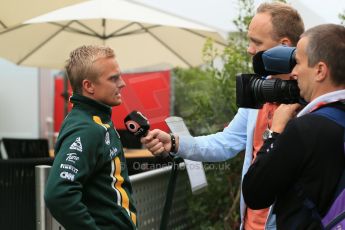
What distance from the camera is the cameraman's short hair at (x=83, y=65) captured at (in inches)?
91.4

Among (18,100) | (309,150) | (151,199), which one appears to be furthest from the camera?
(18,100)

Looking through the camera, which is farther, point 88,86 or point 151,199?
point 151,199

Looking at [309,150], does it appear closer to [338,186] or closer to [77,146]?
[338,186]

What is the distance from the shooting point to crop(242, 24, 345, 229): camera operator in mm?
1658

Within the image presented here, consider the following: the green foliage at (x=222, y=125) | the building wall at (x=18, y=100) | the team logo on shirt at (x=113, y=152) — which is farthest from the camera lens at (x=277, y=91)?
the building wall at (x=18, y=100)

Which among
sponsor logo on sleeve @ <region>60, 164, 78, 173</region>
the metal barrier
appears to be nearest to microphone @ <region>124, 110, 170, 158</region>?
sponsor logo on sleeve @ <region>60, 164, 78, 173</region>

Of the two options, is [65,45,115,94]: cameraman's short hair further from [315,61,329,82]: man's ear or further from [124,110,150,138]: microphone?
[315,61,329,82]: man's ear

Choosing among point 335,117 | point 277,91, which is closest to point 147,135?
point 277,91

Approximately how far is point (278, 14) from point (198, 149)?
2.57 ft

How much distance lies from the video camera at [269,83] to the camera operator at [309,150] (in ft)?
0.30

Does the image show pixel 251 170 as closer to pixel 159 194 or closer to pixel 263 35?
pixel 263 35

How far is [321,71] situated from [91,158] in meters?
0.95

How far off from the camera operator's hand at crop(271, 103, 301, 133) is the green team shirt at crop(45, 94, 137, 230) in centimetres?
72

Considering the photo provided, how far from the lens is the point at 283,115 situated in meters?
1.92
